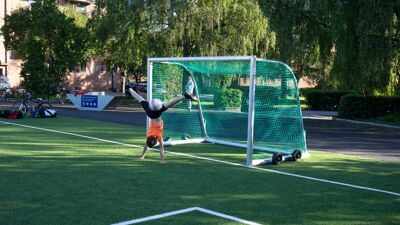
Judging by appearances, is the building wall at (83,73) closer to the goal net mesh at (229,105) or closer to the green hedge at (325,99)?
the green hedge at (325,99)

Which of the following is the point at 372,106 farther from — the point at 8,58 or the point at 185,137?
the point at 8,58

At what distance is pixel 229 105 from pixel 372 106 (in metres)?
11.2

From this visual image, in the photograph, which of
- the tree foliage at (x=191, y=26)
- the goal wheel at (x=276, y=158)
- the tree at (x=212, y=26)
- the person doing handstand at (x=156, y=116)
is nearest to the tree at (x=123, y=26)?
the tree foliage at (x=191, y=26)

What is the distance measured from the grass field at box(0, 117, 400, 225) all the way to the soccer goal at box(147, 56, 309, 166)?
0.76 meters

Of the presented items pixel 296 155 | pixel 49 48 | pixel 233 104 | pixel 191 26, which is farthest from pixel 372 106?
pixel 49 48

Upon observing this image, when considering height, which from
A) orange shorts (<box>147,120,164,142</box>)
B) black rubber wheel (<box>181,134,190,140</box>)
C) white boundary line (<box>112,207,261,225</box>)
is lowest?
white boundary line (<box>112,207,261,225</box>)

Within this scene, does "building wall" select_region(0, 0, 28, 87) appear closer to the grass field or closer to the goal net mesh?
the goal net mesh

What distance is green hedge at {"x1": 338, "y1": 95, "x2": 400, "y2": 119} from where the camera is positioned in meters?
21.4

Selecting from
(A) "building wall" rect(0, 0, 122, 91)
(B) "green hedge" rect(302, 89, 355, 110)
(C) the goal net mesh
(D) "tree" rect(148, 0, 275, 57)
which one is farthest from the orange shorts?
(A) "building wall" rect(0, 0, 122, 91)

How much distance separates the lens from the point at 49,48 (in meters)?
31.5

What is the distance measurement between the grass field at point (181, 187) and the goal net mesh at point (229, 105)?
2.91 ft

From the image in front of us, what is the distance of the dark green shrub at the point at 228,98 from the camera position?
1288 centimetres

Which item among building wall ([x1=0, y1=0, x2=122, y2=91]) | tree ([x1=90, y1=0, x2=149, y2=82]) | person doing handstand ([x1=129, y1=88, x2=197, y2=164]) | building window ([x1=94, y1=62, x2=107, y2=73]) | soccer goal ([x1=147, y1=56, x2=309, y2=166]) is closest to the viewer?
person doing handstand ([x1=129, y1=88, x2=197, y2=164])

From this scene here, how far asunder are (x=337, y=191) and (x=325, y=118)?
54.3 ft
